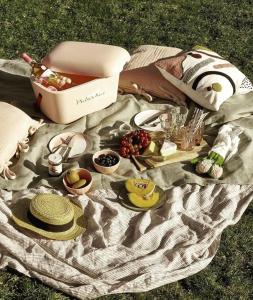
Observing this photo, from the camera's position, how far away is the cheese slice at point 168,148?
Result: 4.22 metres

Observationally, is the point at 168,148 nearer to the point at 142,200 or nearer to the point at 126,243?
the point at 142,200

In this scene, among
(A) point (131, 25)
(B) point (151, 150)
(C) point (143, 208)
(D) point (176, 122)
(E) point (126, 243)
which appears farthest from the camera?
(A) point (131, 25)

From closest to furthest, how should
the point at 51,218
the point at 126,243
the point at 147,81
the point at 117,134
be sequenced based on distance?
the point at 51,218, the point at 126,243, the point at 117,134, the point at 147,81

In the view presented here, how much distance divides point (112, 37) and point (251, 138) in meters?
2.41

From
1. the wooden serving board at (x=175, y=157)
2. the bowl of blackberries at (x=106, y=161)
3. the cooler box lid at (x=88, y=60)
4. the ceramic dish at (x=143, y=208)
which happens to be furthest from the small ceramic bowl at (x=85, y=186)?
the cooler box lid at (x=88, y=60)

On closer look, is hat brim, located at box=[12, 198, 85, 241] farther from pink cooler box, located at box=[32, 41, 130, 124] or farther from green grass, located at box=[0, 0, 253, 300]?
green grass, located at box=[0, 0, 253, 300]

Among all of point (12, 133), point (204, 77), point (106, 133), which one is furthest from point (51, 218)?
point (204, 77)

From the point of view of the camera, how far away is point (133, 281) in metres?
3.38

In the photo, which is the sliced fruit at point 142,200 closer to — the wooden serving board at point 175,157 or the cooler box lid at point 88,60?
the wooden serving board at point 175,157

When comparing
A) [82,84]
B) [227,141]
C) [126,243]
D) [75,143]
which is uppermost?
[82,84]

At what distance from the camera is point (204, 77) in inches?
181

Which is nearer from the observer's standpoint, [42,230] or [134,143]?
[42,230]

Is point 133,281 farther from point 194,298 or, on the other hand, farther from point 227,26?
point 227,26

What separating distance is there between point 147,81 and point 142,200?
1.42 m
